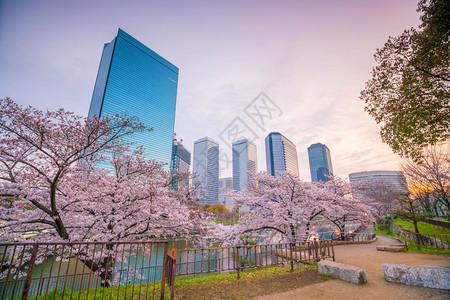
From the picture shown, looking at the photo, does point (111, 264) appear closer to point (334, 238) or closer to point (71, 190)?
point (71, 190)

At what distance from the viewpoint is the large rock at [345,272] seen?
19.2 ft

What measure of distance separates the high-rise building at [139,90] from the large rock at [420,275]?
63526 mm

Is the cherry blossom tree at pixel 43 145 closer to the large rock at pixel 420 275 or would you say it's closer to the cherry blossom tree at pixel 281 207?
the cherry blossom tree at pixel 281 207

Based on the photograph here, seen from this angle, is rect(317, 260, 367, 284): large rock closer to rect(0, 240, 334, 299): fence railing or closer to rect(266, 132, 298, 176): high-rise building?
rect(0, 240, 334, 299): fence railing

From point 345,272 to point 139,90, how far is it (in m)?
84.2

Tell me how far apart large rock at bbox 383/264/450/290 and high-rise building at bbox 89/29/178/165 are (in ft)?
208

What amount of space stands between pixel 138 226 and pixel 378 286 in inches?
357

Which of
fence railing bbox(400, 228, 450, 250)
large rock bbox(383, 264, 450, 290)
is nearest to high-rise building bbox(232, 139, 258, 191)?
fence railing bbox(400, 228, 450, 250)

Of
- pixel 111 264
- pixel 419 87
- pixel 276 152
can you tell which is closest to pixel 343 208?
pixel 419 87

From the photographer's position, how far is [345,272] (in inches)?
241

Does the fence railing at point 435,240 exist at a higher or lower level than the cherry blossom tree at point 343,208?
lower

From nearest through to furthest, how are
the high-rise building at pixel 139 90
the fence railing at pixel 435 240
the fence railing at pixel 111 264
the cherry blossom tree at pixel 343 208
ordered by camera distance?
the fence railing at pixel 111 264, the fence railing at pixel 435 240, the cherry blossom tree at pixel 343 208, the high-rise building at pixel 139 90

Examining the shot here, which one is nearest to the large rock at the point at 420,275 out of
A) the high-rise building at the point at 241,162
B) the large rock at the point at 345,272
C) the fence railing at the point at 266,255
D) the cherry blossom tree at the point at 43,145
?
the large rock at the point at 345,272

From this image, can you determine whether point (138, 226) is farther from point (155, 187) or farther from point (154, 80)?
point (154, 80)
